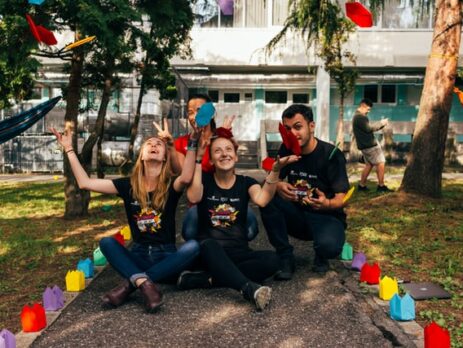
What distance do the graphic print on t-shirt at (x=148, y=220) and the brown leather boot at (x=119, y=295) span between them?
19.2 inches

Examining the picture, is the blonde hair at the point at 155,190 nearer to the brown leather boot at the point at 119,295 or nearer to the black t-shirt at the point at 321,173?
the brown leather boot at the point at 119,295

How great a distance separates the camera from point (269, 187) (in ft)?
13.1

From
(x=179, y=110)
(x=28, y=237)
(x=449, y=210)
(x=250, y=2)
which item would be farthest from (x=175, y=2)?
(x=250, y=2)

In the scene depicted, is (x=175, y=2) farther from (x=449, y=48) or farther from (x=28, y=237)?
(x=449, y=48)

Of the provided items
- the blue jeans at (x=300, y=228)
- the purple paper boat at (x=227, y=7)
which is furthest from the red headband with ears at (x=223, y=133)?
the purple paper boat at (x=227, y=7)

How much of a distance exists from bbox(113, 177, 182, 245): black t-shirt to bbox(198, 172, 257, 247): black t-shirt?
0.85ft

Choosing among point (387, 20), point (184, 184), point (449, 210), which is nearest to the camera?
point (184, 184)

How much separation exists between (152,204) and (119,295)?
29.4 inches

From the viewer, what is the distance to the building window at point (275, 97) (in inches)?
928

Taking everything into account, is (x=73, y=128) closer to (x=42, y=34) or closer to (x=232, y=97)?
(x=42, y=34)

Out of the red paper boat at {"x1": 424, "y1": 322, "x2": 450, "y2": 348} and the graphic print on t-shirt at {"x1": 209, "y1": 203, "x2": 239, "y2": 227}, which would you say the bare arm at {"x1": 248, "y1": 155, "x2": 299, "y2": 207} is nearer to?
the graphic print on t-shirt at {"x1": 209, "y1": 203, "x2": 239, "y2": 227}

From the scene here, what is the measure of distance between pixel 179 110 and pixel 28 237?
45.1ft

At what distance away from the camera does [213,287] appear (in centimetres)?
423

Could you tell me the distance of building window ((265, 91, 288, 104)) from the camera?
23562 millimetres
